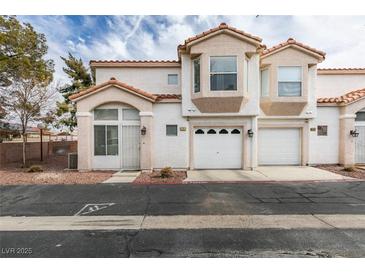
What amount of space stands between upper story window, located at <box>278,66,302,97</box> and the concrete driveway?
14.0 feet

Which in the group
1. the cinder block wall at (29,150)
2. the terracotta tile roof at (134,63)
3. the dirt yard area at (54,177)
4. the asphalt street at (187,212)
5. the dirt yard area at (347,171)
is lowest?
the asphalt street at (187,212)

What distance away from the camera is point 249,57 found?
1084cm


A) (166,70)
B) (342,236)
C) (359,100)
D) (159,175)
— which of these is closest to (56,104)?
(166,70)

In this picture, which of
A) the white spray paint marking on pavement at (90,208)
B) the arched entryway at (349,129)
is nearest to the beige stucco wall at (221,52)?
the arched entryway at (349,129)

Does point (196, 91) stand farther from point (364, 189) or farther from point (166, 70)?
point (364, 189)

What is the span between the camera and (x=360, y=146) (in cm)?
1195

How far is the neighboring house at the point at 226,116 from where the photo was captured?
10.4 m

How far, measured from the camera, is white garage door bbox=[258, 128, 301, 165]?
12188 millimetres

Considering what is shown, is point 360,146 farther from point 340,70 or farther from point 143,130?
point 143,130

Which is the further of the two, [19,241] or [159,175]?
[159,175]

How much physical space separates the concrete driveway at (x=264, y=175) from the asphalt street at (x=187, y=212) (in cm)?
75

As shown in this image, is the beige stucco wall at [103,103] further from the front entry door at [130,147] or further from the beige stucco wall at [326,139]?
the beige stucco wall at [326,139]

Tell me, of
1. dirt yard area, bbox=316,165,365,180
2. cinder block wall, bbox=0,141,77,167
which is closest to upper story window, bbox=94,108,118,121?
cinder block wall, bbox=0,141,77,167

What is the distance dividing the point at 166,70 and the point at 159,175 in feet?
22.4
